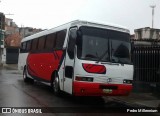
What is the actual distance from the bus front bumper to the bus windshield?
91 centimetres

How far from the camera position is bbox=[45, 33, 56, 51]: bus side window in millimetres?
16297

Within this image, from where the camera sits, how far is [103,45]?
12633 mm

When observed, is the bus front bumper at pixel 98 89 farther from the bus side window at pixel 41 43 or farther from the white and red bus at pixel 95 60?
the bus side window at pixel 41 43

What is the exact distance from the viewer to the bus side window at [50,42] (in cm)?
1630

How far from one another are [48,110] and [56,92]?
3.93 meters

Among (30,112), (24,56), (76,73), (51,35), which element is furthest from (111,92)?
(24,56)

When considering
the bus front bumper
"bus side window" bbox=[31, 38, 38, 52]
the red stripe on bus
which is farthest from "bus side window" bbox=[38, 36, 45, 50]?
the bus front bumper

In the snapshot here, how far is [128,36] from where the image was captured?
13.3 meters

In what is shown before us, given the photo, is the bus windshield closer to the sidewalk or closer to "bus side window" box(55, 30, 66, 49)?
the sidewalk

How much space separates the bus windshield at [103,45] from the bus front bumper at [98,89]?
3.00ft

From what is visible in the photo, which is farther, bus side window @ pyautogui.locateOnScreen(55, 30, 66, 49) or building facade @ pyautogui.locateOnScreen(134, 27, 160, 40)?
building facade @ pyautogui.locateOnScreen(134, 27, 160, 40)

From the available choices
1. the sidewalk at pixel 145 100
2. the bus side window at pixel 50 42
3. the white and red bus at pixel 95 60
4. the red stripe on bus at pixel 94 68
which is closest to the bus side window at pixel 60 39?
the white and red bus at pixel 95 60

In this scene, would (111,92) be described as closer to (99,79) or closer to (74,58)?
(99,79)

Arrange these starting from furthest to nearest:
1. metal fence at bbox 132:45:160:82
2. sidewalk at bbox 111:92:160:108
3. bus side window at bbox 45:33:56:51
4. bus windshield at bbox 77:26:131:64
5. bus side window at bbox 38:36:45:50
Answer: bus side window at bbox 38:36:45:50 < metal fence at bbox 132:45:160:82 < bus side window at bbox 45:33:56:51 < sidewalk at bbox 111:92:160:108 < bus windshield at bbox 77:26:131:64
